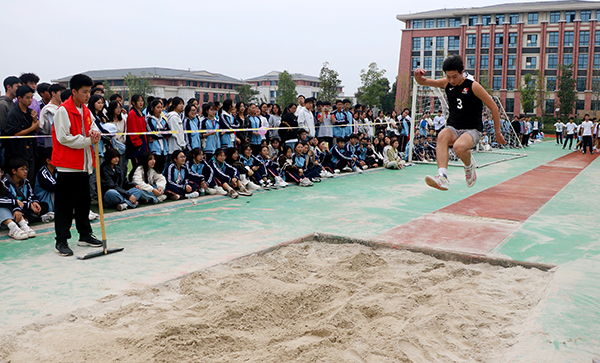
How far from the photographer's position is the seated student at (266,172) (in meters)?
10.4

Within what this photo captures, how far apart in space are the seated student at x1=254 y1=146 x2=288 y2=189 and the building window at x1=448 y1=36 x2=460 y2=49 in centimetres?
6414

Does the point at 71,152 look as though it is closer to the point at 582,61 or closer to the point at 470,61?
the point at 582,61

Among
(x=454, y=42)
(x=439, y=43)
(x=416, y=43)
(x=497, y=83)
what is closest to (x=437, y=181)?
(x=497, y=83)

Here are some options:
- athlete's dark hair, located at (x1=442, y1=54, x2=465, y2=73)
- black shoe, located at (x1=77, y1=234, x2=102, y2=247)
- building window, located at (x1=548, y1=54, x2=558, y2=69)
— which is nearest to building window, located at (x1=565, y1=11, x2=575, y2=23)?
building window, located at (x1=548, y1=54, x2=558, y2=69)

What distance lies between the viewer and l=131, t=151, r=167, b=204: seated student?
807cm

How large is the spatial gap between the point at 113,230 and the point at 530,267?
5.09 meters

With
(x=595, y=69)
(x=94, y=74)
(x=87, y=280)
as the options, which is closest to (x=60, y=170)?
(x=87, y=280)

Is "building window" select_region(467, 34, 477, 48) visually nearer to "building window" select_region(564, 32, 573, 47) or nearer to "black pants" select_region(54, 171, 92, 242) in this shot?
"building window" select_region(564, 32, 573, 47)

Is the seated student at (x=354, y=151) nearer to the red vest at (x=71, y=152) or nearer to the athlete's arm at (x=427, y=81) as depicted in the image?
the athlete's arm at (x=427, y=81)

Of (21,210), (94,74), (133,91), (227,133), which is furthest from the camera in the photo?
(94,74)

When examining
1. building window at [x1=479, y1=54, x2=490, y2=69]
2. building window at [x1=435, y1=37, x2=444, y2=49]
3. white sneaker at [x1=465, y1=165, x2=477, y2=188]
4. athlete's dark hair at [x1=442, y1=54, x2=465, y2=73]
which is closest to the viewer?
athlete's dark hair at [x1=442, y1=54, x2=465, y2=73]

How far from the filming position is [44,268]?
4750 mm

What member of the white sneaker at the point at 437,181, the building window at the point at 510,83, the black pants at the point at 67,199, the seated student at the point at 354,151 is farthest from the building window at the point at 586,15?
the black pants at the point at 67,199

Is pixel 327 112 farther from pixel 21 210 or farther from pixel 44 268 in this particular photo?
pixel 44 268
